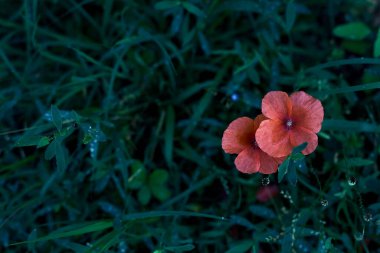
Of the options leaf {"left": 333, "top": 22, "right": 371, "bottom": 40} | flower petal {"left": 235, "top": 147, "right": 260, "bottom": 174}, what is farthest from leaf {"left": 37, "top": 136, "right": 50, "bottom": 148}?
leaf {"left": 333, "top": 22, "right": 371, "bottom": 40}

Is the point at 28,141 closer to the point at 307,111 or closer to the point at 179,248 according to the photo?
the point at 179,248

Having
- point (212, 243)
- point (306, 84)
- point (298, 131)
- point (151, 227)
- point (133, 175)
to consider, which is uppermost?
point (298, 131)

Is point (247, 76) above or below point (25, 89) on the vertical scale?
below

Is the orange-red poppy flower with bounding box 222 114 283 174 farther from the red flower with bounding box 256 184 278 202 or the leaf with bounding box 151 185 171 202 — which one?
the leaf with bounding box 151 185 171 202

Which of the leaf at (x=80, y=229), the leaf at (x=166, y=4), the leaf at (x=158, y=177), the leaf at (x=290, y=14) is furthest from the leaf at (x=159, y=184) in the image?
the leaf at (x=290, y=14)

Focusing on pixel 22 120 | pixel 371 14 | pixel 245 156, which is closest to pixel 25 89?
pixel 22 120

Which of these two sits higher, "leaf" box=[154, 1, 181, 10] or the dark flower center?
"leaf" box=[154, 1, 181, 10]

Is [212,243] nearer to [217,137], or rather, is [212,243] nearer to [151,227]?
[151,227]

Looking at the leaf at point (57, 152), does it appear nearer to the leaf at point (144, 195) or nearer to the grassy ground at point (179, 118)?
the grassy ground at point (179, 118)
